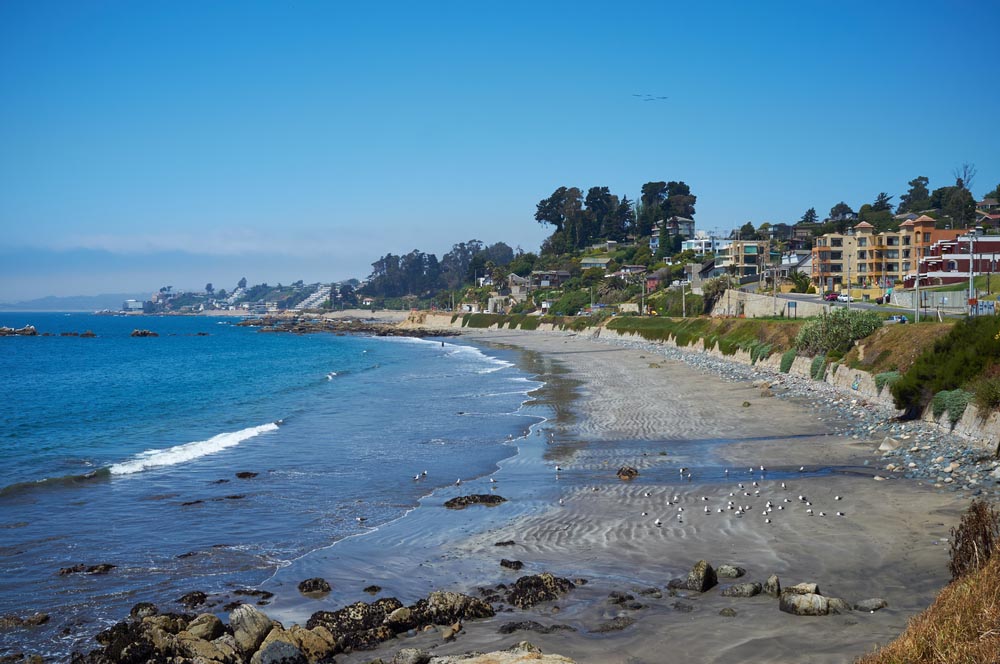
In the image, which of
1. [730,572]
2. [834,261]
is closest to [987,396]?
[730,572]

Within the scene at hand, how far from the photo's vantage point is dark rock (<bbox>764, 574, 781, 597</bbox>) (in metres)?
11.1

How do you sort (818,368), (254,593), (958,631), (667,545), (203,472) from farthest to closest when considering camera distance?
(818,368) → (203,472) → (667,545) → (254,593) → (958,631)

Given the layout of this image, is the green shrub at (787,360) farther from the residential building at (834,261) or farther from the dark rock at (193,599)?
the residential building at (834,261)

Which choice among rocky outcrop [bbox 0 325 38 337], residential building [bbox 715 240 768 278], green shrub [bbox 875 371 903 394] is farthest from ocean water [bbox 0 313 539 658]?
rocky outcrop [bbox 0 325 38 337]

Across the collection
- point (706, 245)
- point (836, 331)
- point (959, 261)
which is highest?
point (706, 245)

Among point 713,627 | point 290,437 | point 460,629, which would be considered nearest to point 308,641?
point 460,629

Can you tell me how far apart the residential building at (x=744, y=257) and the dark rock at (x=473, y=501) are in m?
93.8

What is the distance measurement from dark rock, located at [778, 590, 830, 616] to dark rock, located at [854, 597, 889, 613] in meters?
0.48

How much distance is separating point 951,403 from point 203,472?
72.6 feet

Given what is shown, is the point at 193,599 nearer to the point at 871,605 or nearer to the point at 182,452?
the point at 871,605

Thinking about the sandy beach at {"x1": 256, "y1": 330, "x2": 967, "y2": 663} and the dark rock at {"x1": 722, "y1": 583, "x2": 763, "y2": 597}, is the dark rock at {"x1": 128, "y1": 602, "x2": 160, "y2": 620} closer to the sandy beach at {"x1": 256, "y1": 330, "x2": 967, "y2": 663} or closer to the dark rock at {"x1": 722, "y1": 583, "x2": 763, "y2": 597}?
the sandy beach at {"x1": 256, "y1": 330, "x2": 967, "y2": 663}

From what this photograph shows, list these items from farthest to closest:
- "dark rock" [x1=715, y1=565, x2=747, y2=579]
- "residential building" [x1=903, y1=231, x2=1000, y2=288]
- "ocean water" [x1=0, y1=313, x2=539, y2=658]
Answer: "residential building" [x1=903, y1=231, x2=1000, y2=288] → "ocean water" [x1=0, y1=313, x2=539, y2=658] → "dark rock" [x1=715, y1=565, x2=747, y2=579]

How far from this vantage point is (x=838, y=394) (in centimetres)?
3191

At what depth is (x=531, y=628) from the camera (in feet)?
34.6
